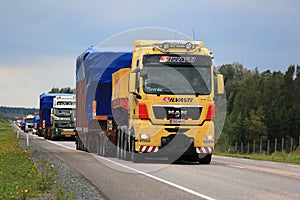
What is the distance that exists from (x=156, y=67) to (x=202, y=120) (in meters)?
2.28

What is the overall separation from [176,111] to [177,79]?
1.05 m

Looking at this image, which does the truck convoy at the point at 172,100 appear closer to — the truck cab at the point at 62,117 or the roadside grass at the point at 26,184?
the roadside grass at the point at 26,184

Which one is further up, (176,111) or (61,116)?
(61,116)

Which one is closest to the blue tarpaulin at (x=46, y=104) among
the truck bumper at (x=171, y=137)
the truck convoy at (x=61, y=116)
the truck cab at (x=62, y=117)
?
the truck convoy at (x=61, y=116)

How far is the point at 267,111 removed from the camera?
122000 mm

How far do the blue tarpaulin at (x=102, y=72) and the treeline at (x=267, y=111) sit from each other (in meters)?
83.5

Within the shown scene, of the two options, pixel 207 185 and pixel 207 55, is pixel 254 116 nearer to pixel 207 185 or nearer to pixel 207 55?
pixel 207 55

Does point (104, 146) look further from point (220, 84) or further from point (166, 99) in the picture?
point (220, 84)

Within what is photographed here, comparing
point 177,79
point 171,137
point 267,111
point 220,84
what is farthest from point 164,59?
point 267,111

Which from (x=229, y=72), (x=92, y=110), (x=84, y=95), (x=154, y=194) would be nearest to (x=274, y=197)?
(x=154, y=194)

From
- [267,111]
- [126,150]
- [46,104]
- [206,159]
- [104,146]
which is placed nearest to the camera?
[206,159]

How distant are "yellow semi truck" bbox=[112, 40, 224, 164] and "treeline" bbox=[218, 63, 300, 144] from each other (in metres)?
89.8

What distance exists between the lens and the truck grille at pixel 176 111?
21.6 metres

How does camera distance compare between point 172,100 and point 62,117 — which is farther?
point 62,117
